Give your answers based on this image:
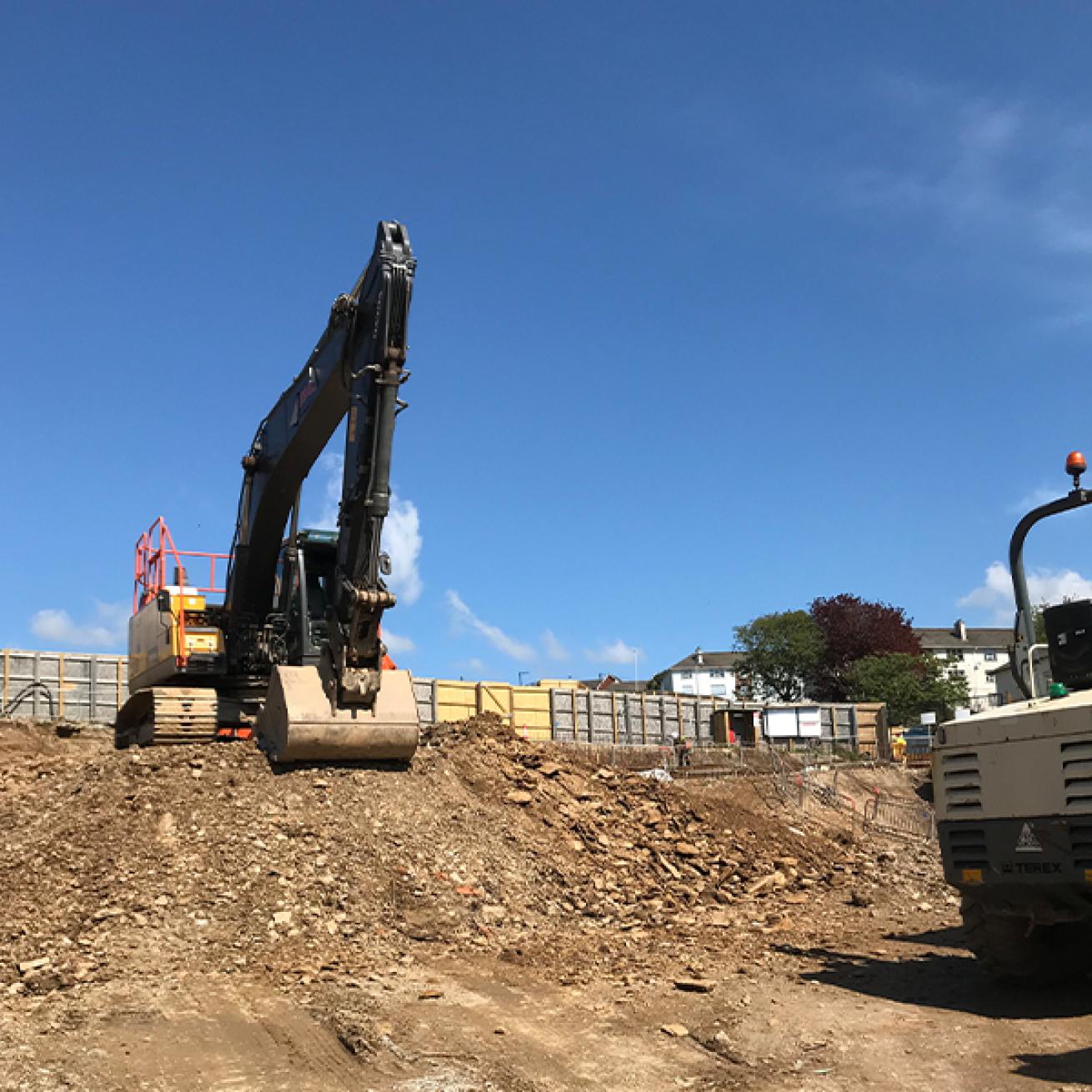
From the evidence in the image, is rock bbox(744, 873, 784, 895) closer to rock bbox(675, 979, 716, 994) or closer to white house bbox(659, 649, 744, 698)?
rock bbox(675, 979, 716, 994)

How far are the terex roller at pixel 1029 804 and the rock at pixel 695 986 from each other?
218 cm

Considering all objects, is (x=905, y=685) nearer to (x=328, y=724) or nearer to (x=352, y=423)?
(x=328, y=724)

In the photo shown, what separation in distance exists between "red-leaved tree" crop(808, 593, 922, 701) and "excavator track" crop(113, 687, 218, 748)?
56833mm

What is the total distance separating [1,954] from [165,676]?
6.83 meters

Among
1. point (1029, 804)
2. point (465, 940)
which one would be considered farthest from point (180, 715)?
point (1029, 804)

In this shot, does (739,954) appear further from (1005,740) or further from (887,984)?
(1005,740)

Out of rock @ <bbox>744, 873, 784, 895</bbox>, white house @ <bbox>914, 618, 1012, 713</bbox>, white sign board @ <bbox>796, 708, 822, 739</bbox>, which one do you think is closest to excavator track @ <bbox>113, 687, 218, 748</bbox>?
rock @ <bbox>744, 873, 784, 895</bbox>

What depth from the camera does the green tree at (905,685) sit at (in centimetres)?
6059

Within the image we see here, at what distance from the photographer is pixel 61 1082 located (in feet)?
24.0

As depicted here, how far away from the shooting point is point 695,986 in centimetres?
989

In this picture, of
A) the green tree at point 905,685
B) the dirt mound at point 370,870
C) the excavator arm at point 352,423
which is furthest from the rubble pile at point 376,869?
the green tree at point 905,685

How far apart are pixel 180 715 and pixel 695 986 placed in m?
8.66

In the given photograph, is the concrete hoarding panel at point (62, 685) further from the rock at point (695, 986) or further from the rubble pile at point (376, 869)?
the rock at point (695, 986)

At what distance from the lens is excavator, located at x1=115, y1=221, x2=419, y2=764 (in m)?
13.8
